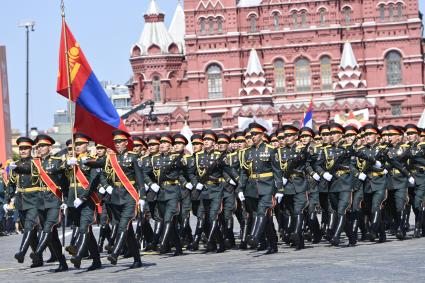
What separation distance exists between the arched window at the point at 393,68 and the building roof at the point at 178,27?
56.8 ft

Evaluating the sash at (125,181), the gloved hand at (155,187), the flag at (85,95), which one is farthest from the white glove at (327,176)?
the sash at (125,181)

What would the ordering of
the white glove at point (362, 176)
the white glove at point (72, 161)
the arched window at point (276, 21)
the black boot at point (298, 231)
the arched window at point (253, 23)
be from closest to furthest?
the white glove at point (72, 161) < the black boot at point (298, 231) < the white glove at point (362, 176) < the arched window at point (276, 21) < the arched window at point (253, 23)

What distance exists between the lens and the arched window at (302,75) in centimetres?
8075

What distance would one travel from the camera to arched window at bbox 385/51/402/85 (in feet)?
260

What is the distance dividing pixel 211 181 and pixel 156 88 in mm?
67221

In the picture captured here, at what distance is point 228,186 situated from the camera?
1822 cm

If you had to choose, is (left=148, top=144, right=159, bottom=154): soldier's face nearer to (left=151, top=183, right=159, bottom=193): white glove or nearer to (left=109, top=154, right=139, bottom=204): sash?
(left=151, top=183, right=159, bottom=193): white glove

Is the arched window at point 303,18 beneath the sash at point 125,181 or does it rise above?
above

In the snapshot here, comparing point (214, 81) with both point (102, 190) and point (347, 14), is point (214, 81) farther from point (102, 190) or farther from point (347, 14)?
point (102, 190)

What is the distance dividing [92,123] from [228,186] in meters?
2.36

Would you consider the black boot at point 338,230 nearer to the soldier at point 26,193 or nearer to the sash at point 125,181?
the sash at point 125,181

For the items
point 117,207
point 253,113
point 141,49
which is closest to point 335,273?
point 117,207

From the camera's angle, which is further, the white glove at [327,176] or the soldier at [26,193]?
the white glove at [327,176]

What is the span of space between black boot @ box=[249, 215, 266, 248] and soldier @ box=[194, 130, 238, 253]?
4.87ft
